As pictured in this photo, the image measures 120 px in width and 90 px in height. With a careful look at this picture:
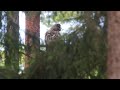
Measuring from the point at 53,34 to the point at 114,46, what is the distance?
76.8 inches

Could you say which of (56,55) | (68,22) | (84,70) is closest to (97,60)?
(84,70)

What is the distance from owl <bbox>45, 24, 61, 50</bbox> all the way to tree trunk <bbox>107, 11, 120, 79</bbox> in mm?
1320

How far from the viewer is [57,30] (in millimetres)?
6391

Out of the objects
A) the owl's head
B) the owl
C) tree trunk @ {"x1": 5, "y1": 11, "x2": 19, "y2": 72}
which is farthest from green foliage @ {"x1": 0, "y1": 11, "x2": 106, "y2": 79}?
tree trunk @ {"x1": 5, "y1": 11, "x2": 19, "y2": 72}

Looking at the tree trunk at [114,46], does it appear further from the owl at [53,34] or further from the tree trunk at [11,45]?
the tree trunk at [11,45]

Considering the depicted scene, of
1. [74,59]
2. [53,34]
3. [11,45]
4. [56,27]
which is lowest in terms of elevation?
[74,59]

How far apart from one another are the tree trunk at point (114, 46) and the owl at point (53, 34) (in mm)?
1320

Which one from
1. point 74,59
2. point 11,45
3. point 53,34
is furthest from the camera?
point 11,45

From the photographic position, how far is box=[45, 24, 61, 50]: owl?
6115 millimetres

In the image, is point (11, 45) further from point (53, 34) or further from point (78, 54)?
point (78, 54)

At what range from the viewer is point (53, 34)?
6.53 meters

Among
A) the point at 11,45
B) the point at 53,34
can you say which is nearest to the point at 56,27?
the point at 53,34
